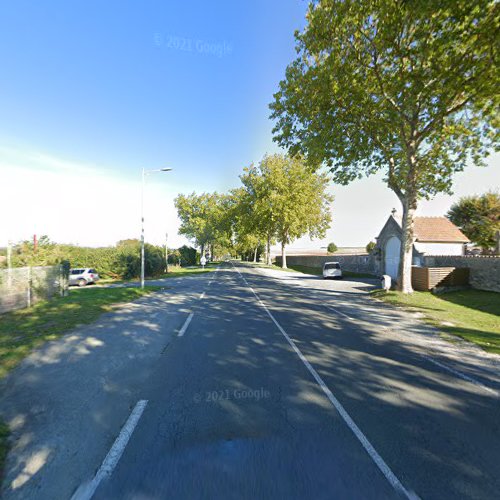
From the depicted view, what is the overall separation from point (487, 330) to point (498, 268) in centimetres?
900

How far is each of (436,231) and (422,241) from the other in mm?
2688

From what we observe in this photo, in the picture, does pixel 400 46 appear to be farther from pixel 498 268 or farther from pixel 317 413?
pixel 317 413

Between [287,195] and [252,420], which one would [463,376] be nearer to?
[252,420]

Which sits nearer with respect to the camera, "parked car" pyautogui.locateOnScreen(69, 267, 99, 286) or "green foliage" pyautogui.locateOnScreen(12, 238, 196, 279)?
"parked car" pyautogui.locateOnScreen(69, 267, 99, 286)

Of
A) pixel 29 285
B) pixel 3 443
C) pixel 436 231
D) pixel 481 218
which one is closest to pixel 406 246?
pixel 436 231

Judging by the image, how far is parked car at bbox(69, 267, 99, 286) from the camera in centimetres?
2203

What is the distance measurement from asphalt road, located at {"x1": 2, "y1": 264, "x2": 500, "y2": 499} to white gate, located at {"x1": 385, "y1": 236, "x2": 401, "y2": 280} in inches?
760

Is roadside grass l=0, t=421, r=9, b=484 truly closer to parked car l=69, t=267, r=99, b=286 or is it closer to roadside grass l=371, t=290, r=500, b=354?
roadside grass l=371, t=290, r=500, b=354

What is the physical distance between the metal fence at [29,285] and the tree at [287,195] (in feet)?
85.0

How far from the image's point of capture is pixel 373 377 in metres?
4.87

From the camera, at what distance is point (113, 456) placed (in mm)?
2936

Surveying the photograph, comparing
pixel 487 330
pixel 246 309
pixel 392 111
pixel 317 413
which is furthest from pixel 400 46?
pixel 317 413

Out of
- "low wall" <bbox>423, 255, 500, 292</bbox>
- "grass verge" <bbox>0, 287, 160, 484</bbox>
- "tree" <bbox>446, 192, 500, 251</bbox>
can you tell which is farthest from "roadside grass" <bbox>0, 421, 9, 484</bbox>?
"tree" <bbox>446, 192, 500, 251</bbox>

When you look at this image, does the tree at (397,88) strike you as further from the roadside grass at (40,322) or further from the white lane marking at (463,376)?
the roadside grass at (40,322)
